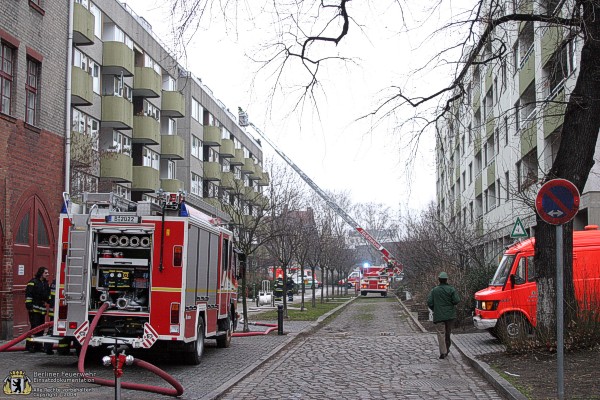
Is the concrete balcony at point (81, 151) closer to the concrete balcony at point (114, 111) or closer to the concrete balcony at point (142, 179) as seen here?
the concrete balcony at point (114, 111)

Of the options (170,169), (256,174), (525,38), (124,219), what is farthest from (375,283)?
(124,219)

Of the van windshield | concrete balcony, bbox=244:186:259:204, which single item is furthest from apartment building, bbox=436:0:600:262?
concrete balcony, bbox=244:186:259:204

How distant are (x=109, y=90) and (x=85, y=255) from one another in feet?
85.9

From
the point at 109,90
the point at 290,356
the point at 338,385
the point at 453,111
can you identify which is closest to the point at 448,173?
the point at 453,111

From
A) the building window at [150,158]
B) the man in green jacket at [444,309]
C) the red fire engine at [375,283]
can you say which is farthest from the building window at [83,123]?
the red fire engine at [375,283]

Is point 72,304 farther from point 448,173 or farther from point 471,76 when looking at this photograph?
point 471,76

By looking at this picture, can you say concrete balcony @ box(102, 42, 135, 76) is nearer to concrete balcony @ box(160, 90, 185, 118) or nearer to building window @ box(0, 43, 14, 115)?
concrete balcony @ box(160, 90, 185, 118)

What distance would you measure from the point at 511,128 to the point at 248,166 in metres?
39.8

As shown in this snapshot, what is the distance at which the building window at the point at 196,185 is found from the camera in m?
52.8

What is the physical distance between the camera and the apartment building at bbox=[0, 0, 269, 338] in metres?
18.0

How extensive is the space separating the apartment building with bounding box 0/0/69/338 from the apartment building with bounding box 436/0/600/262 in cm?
1038

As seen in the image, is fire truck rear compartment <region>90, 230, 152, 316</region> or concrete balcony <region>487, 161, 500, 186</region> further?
concrete balcony <region>487, 161, 500, 186</region>

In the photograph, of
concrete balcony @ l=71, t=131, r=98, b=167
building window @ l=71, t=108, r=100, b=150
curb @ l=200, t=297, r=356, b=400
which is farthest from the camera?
building window @ l=71, t=108, r=100, b=150

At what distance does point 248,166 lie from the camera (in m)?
71.6
